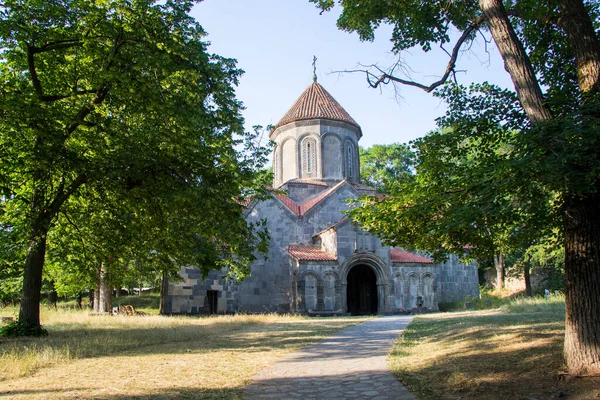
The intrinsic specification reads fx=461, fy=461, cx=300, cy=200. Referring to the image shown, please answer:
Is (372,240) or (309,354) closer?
(309,354)

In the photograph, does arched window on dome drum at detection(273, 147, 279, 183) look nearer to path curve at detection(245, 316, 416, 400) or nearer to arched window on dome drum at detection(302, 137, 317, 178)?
arched window on dome drum at detection(302, 137, 317, 178)

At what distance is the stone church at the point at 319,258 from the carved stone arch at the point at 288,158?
0.19 ft

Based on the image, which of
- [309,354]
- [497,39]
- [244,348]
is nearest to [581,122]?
[497,39]

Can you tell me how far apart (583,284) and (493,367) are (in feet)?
5.36

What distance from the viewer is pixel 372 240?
77.8 ft

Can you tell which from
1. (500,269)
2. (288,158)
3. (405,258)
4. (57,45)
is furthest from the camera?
Answer: (500,269)

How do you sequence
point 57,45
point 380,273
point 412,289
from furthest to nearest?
point 412,289 → point 380,273 → point 57,45

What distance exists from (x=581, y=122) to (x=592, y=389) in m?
2.83

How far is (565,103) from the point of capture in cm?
613

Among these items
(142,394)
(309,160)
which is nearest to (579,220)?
(142,394)

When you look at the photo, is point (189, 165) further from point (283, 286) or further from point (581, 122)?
point (283, 286)

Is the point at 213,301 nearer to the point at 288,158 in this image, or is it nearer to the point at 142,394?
the point at 288,158

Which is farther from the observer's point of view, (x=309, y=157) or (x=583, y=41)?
(x=309, y=157)

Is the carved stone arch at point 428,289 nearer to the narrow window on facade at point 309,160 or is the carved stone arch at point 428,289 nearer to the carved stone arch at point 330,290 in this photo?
the carved stone arch at point 330,290
